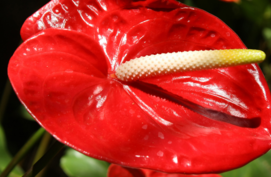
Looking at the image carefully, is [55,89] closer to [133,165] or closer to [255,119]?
[133,165]

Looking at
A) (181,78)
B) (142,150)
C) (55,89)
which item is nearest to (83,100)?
(55,89)

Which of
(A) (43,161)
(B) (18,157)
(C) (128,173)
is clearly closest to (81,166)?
(C) (128,173)

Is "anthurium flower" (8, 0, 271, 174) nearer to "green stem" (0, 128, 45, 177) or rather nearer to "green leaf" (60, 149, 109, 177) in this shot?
"green stem" (0, 128, 45, 177)

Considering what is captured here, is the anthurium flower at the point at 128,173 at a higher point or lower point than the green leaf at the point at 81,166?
higher

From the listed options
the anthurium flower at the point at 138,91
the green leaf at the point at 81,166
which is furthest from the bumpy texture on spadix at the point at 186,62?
the green leaf at the point at 81,166

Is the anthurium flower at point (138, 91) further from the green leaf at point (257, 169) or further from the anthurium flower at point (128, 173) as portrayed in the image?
the green leaf at point (257, 169)

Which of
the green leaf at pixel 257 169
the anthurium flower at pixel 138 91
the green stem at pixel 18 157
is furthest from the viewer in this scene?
the green leaf at pixel 257 169
